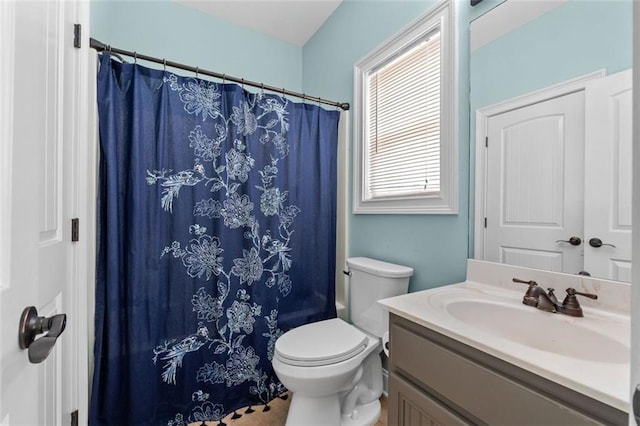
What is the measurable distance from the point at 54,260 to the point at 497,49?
1.79 m

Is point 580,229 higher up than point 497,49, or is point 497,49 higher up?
point 497,49

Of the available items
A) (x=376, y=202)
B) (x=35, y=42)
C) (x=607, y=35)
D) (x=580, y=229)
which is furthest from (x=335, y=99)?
(x=35, y=42)

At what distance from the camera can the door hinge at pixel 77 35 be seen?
3.37 feet

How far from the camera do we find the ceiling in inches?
79.4

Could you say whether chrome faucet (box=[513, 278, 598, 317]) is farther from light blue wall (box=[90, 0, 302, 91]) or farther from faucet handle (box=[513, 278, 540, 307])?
light blue wall (box=[90, 0, 302, 91])

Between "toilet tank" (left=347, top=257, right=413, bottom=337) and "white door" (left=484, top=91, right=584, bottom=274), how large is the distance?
0.44m

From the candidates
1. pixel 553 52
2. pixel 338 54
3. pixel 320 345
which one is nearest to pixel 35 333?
pixel 320 345

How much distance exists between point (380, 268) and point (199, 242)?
98 centimetres

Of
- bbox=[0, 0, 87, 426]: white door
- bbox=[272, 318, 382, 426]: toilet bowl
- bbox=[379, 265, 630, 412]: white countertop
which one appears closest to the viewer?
bbox=[0, 0, 87, 426]: white door

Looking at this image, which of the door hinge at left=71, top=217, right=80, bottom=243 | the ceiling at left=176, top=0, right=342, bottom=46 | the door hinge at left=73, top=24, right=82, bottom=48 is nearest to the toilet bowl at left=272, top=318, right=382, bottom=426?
the door hinge at left=71, top=217, right=80, bottom=243

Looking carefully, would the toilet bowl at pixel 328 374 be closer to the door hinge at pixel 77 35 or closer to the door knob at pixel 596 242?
the door knob at pixel 596 242

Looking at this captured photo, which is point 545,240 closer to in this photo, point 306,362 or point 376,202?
point 376,202

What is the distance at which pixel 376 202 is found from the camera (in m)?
1.75

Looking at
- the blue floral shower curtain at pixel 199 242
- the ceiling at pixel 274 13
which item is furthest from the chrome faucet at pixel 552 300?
the ceiling at pixel 274 13
